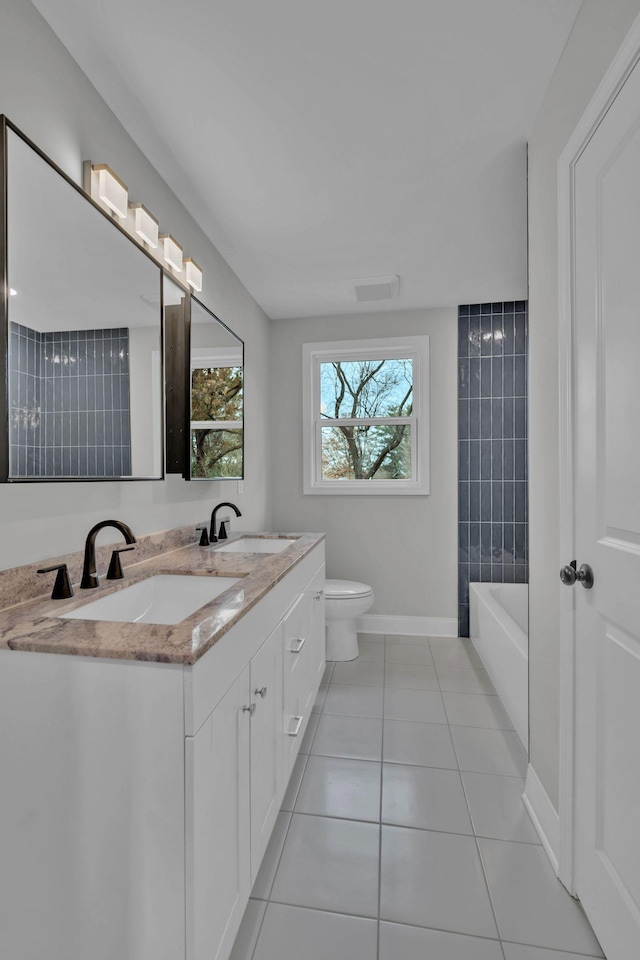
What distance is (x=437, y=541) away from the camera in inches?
132

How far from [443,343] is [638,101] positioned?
241 centimetres

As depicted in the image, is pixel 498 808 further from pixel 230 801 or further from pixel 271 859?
pixel 230 801

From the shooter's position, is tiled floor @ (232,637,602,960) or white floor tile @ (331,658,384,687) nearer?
tiled floor @ (232,637,602,960)

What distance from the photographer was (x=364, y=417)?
3.51m

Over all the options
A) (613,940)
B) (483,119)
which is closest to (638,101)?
(483,119)

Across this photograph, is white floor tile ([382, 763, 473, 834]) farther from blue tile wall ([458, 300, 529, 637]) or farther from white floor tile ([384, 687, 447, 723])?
blue tile wall ([458, 300, 529, 637])

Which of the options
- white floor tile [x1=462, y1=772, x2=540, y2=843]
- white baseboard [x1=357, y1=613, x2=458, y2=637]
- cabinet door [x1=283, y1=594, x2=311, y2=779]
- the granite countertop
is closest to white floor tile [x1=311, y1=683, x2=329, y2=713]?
cabinet door [x1=283, y1=594, x2=311, y2=779]

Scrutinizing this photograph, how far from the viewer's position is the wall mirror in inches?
43.9

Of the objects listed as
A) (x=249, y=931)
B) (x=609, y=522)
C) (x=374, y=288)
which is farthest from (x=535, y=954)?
(x=374, y=288)

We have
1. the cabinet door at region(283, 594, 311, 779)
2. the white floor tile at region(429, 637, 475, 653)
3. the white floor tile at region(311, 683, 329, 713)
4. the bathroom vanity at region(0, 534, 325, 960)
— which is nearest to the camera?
the bathroom vanity at region(0, 534, 325, 960)

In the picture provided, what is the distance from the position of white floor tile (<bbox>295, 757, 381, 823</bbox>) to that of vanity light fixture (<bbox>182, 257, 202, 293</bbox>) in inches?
85.5

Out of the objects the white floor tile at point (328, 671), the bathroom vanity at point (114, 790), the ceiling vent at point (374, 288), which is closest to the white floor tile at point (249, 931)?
the bathroom vanity at point (114, 790)

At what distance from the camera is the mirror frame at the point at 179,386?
1942 mm

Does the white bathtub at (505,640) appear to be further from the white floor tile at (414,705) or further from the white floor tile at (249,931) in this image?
the white floor tile at (249,931)
